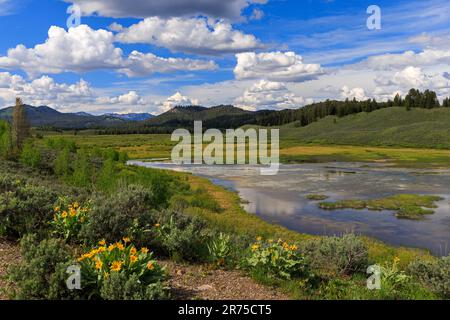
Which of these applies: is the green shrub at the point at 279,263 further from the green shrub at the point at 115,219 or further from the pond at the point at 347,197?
the pond at the point at 347,197

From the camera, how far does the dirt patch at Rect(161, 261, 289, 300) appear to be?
7270mm

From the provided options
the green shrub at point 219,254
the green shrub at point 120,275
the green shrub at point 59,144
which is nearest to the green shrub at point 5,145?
the green shrub at point 59,144

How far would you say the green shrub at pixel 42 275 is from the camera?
6.39 m

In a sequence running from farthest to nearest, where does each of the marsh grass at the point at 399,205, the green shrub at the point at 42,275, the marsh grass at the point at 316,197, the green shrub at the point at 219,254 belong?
1. the marsh grass at the point at 316,197
2. the marsh grass at the point at 399,205
3. the green shrub at the point at 219,254
4. the green shrub at the point at 42,275

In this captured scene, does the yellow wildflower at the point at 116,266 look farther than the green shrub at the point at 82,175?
No

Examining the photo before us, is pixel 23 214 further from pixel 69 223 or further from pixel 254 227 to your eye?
pixel 254 227

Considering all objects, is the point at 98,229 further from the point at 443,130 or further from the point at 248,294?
the point at 443,130

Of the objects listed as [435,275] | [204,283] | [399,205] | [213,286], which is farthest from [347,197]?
[213,286]

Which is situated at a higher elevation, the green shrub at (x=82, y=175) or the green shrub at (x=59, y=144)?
the green shrub at (x=59, y=144)

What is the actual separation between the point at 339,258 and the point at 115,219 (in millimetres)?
5569

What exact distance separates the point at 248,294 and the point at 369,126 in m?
168

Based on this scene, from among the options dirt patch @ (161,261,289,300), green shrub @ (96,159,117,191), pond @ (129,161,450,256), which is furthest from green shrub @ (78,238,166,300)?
green shrub @ (96,159,117,191)

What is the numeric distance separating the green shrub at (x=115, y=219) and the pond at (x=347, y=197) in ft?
26.7

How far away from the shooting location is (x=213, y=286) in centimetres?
781
